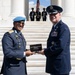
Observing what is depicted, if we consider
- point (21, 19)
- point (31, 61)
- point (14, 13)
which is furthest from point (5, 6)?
point (21, 19)

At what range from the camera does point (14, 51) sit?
19.6 ft

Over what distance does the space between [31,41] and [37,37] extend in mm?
874

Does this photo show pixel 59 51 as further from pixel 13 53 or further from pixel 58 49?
pixel 13 53

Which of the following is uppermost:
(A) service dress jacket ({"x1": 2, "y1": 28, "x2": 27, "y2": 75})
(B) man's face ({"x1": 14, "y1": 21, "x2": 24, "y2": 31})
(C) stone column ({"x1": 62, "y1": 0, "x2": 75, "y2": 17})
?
(B) man's face ({"x1": 14, "y1": 21, "x2": 24, "y2": 31})

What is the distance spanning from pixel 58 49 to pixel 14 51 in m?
0.81

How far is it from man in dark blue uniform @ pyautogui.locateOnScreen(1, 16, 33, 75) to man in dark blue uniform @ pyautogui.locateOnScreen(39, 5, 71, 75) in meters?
0.50

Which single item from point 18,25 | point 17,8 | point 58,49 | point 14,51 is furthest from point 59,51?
point 17,8

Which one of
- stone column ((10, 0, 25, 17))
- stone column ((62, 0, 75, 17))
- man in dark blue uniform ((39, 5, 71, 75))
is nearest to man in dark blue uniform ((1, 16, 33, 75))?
man in dark blue uniform ((39, 5, 71, 75))

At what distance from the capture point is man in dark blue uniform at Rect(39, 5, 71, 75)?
576cm

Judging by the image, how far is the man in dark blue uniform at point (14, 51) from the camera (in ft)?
19.4

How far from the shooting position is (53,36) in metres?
5.89

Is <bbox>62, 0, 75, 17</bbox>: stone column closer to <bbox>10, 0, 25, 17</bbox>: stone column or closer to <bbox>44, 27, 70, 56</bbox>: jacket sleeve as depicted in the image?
<bbox>10, 0, 25, 17</bbox>: stone column

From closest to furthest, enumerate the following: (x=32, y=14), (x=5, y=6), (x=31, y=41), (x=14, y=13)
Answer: (x=31, y=41) → (x=14, y=13) → (x=5, y=6) → (x=32, y=14)

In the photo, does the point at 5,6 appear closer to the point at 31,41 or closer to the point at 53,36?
the point at 31,41
